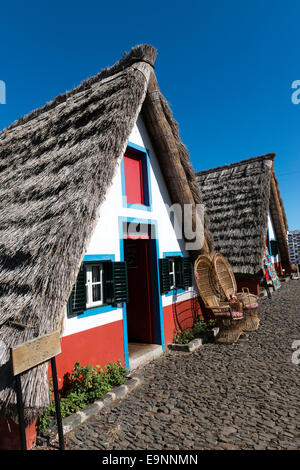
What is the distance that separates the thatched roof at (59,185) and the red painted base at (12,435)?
0.43 m

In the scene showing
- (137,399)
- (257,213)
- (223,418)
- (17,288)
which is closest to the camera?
(17,288)

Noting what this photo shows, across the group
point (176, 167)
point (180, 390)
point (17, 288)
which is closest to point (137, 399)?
point (180, 390)

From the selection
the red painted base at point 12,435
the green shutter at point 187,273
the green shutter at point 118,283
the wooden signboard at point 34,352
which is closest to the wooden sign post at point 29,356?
the wooden signboard at point 34,352

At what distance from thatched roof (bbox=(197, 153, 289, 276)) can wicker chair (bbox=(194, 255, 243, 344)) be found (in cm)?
245

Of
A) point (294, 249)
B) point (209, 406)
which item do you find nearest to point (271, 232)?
point (294, 249)

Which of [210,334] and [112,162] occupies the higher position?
[112,162]

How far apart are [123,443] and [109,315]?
7.22 ft

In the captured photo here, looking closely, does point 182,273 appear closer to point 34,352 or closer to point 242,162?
point 34,352

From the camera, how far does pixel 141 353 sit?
5828 mm

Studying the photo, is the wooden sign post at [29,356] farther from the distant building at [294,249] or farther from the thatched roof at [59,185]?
the distant building at [294,249]

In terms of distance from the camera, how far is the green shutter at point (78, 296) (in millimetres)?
4418

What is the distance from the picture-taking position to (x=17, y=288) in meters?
3.17

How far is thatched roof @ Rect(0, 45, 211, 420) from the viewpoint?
2951mm
